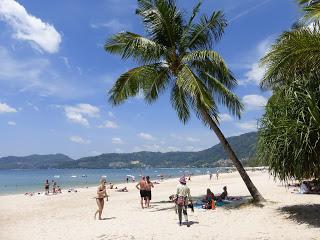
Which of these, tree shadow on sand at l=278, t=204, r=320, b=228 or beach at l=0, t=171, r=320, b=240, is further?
tree shadow on sand at l=278, t=204, r=320, b=228

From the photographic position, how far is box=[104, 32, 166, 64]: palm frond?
56.4ft

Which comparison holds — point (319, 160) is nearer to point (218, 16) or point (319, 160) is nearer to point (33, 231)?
point (218, 16)

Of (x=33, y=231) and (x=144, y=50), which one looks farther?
(x=144, y=50)

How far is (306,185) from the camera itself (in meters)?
19.0

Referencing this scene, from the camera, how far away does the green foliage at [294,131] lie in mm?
11250

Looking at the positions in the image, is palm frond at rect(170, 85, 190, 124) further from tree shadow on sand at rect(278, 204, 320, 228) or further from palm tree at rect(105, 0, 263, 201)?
tree shadow on sand at rect(278, 204, 320, 228)

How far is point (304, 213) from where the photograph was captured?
13438mm

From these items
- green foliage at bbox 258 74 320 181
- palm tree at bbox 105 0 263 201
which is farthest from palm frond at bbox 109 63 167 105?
green foliage at bbox 258 74 320 181

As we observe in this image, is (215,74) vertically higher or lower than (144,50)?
lower

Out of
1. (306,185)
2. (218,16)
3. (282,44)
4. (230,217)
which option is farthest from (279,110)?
(306,185)

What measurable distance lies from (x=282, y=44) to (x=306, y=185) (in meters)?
10.6

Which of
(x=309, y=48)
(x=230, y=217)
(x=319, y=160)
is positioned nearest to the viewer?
(x=309, y=48)

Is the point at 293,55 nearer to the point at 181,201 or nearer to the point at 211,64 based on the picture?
the point at 181,201

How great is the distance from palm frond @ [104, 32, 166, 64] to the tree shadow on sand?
780 cm
